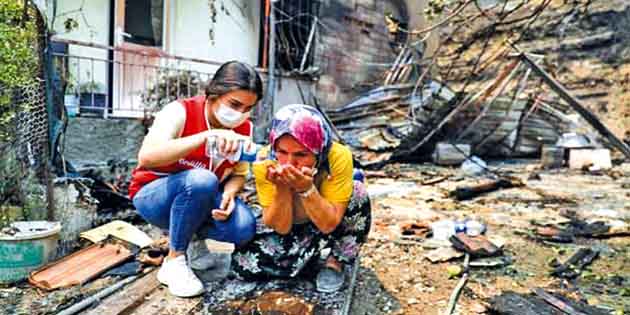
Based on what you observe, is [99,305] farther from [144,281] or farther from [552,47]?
[552,47]

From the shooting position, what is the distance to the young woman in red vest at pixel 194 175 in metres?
1.81

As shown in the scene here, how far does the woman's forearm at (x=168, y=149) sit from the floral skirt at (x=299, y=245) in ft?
1.81

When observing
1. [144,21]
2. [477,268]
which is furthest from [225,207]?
[144,21]

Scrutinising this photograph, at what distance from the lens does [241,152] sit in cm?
183

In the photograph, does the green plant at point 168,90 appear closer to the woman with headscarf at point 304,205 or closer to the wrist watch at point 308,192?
the woman with headscarf at point 304,205

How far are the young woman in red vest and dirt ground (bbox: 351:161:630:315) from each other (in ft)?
2.46

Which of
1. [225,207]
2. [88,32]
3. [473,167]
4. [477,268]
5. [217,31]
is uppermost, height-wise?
[217,31]

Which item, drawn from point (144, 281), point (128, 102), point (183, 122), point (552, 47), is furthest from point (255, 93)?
point (552, 47)

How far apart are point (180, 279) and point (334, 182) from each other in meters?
0.83

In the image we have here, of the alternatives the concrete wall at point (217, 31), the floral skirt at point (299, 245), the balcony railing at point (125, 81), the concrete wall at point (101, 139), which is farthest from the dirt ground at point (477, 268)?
the concrete wall at point (217, 31)

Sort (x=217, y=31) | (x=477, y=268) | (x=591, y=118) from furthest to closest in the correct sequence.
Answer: (x=217, y=31)
(x=591, y=118)
(x=477, y=268)

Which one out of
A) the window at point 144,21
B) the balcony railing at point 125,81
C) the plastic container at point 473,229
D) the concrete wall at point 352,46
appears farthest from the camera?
the concrete wall at point 352,46

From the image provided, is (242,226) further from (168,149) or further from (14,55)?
(14,55)

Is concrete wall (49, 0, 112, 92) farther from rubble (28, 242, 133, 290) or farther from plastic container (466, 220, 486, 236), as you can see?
plastic container (466, 220, 486, 236)
